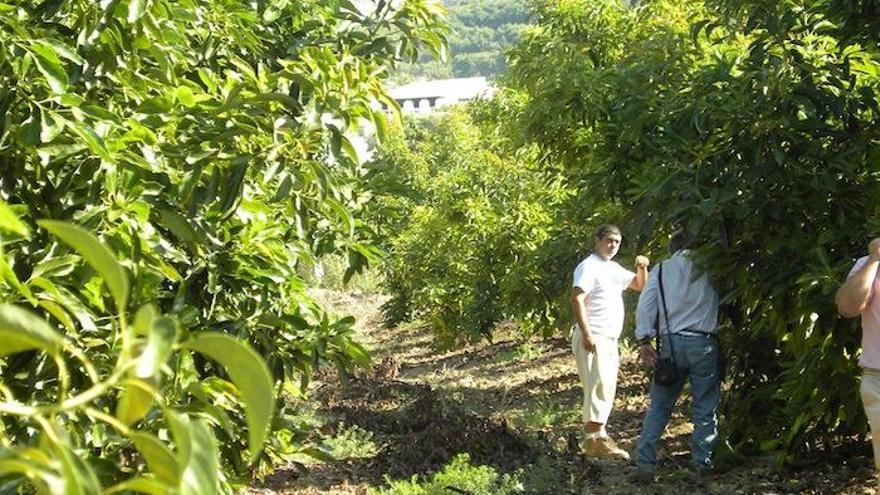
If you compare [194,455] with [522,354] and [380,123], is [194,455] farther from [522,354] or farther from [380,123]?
[522,354]

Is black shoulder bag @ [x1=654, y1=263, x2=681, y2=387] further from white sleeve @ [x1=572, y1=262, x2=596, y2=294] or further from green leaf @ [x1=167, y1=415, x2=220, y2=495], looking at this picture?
green leaf @ [x1=167, y1=415, x2=220, y2=495]

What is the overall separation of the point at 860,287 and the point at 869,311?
149 mm

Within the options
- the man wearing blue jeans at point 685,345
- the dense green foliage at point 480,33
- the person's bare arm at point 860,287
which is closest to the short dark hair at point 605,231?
the man wearing blue jeans at point 685,345

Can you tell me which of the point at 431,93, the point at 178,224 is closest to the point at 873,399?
the point at 178,224

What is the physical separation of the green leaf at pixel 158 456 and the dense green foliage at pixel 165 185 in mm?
1278

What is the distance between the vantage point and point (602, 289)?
7.83 meters

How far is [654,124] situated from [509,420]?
3.78 metres

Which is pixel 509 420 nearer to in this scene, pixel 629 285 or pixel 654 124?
pixel 629 285

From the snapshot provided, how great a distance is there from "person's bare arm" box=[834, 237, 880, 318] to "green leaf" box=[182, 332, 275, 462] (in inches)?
172

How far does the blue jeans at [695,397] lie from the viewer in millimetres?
6734

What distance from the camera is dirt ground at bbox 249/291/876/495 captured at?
21.9 ft

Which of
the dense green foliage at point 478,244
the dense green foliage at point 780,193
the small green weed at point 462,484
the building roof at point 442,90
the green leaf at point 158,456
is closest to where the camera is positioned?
the green leaf at point 158,456

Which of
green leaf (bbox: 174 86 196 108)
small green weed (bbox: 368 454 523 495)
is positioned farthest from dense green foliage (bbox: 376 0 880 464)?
green leaf (bbox: 174 86 196 108)

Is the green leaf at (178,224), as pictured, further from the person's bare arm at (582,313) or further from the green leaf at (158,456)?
the person's bare arm at (582,313)
